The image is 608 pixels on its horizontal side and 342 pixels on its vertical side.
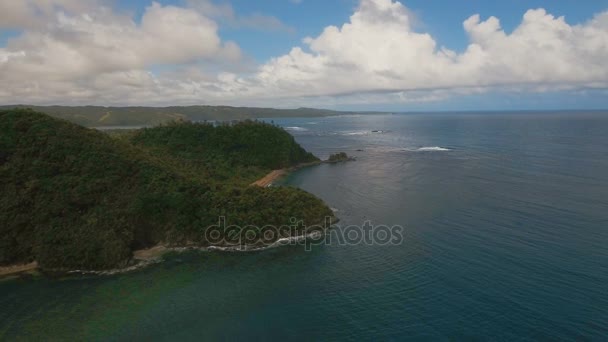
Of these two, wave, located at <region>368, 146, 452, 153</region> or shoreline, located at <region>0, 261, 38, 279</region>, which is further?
wave, located at <region>368, 146, 452, 153</region>

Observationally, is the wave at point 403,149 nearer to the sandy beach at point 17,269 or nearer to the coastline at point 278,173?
the coastline at point 278,173

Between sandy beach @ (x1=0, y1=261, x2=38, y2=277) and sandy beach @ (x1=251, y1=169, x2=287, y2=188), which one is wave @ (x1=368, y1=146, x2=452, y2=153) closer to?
sandy beach @ (x1=251, y1=169, x2=287, y2=188)

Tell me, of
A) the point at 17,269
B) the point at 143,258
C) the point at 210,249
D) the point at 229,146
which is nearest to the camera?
the point at 17,269

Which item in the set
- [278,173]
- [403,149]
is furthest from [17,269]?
[403,149]

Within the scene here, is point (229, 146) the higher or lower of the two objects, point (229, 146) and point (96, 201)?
the higher

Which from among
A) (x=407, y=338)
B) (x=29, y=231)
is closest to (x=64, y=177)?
(x=29, y=231)

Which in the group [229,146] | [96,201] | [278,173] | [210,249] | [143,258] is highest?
[229,146]

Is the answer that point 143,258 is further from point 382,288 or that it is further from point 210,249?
point 382,288

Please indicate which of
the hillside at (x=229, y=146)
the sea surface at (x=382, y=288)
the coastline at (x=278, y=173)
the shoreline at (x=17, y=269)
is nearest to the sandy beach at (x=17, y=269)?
the shoreline at (x=17, y=269)

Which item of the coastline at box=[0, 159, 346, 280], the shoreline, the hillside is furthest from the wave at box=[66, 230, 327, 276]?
the hillside

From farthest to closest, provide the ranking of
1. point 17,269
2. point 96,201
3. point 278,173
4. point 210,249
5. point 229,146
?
point 229,146, point 278,173, point 210,249, point 96,201, point 17,269
